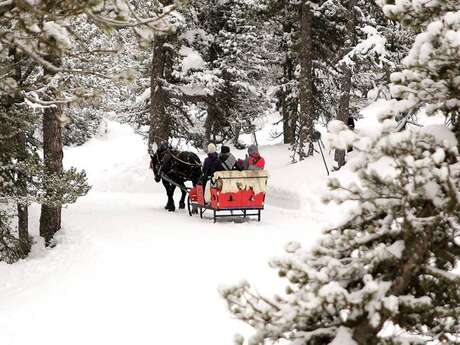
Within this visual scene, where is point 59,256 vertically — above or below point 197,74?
below

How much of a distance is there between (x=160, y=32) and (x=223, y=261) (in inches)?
287

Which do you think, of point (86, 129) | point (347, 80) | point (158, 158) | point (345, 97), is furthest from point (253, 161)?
point (86, 129)

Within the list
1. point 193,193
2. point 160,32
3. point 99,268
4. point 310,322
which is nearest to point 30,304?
point 99,268

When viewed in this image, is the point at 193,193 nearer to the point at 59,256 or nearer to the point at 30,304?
the point at 59,256

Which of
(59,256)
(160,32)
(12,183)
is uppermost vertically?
(160,32)

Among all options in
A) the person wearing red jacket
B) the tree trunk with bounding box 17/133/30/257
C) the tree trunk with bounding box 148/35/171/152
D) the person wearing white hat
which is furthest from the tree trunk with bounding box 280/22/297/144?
the tree trunk with bounding box 17/133/30/257

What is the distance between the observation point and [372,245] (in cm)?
383

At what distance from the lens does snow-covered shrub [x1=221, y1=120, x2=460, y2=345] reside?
3.29 m

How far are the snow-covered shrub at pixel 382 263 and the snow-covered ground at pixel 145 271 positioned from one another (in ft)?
8.66

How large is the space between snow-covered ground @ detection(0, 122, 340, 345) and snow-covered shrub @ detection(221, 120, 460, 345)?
2638 millimetres

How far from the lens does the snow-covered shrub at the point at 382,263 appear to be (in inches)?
129

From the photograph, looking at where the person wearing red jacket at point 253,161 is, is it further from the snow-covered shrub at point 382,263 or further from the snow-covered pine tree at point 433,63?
the snow-covered shrub at point 382,263

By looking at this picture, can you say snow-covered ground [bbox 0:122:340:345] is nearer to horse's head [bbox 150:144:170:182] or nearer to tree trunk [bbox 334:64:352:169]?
horse's head [bbox 150:144:170:182]

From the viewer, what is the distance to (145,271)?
35.5 ft
